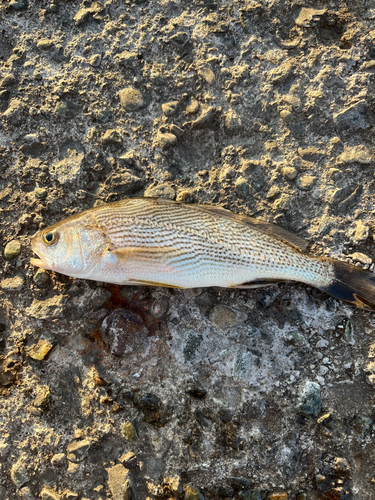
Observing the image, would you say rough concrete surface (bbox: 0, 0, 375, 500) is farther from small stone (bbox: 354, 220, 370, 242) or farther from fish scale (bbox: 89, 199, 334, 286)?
fish scale (bbox: 89, 199, 334, 286)

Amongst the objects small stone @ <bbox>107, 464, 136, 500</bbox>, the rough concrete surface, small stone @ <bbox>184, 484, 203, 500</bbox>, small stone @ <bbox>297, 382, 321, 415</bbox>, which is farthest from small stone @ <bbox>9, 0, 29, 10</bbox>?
small stone @ <bbox>184, 484, 203, 500</bbox>

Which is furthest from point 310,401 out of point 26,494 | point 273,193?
point 26,494

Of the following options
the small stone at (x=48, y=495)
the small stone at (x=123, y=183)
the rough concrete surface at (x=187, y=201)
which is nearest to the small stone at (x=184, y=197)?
the rough concrete surface at (x=187, y=201)

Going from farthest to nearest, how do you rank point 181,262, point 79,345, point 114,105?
point 114,105 < point 79,345 < point 181,262

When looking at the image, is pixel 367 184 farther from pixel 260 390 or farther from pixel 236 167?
pixel 260 390

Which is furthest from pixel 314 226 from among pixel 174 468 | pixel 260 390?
pixel 174 468
